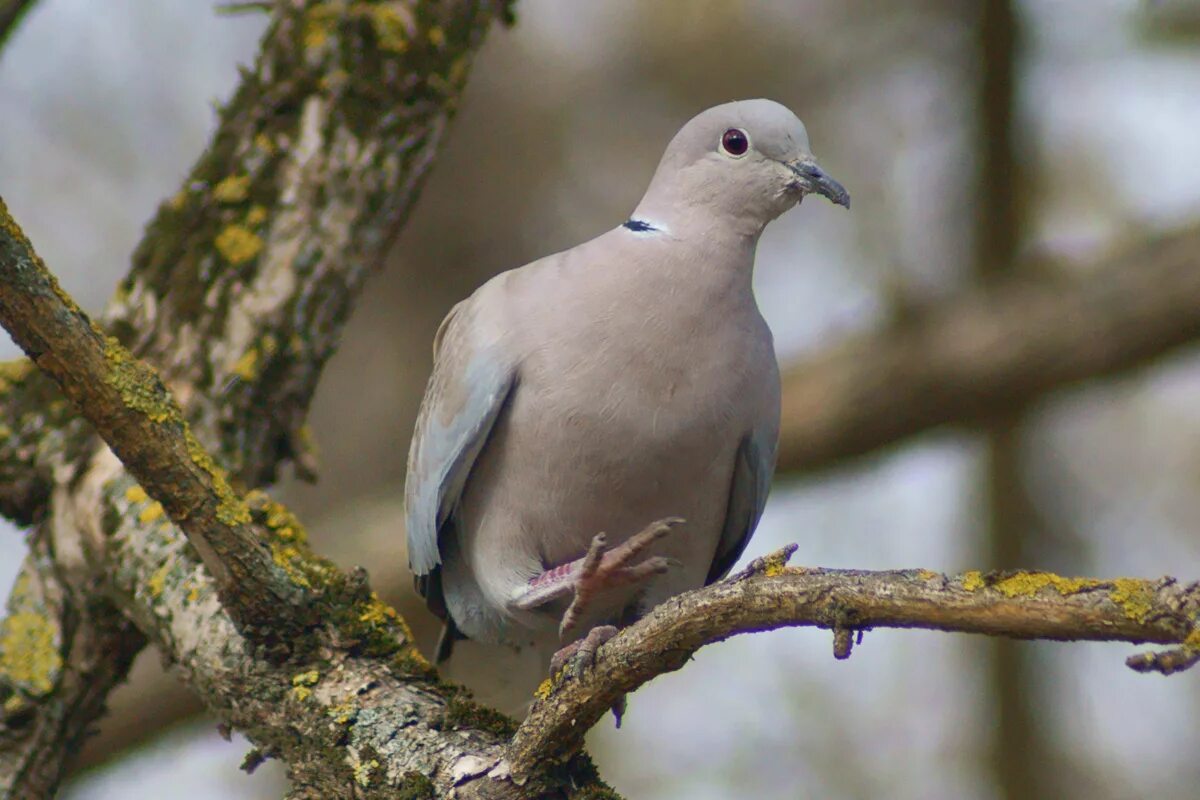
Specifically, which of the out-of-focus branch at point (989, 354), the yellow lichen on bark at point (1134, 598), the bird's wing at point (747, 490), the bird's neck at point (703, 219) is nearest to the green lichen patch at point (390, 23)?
the bird's neck at point (703, 219)

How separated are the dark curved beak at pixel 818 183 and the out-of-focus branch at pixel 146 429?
1579 mm

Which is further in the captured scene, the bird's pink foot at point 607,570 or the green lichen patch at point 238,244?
the green lichen patch at point 238,244

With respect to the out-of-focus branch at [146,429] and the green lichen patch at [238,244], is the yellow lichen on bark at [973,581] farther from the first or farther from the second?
the green lichen patch at [238,244]

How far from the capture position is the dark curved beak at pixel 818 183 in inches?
131

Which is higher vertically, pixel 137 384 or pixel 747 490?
pixel 747 490

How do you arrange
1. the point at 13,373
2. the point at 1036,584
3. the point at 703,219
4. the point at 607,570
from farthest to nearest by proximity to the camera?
1. the point at 13,373
2. the point at 703,219
3. the point at 607,570
4. the point at 1036,584

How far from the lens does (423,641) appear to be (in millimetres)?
5832

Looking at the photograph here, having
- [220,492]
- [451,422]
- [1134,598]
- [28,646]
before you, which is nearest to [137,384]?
[220,492]

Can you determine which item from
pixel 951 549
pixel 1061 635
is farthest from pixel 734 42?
pixel 1061 635

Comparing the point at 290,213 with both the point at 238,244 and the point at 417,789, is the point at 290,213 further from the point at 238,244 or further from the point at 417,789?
the point at 417,789

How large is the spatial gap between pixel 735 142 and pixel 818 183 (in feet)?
0.83

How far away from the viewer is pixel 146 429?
2.83 m

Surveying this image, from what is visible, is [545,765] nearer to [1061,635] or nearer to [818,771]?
[1061,635]

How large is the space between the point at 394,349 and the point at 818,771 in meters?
3.27
